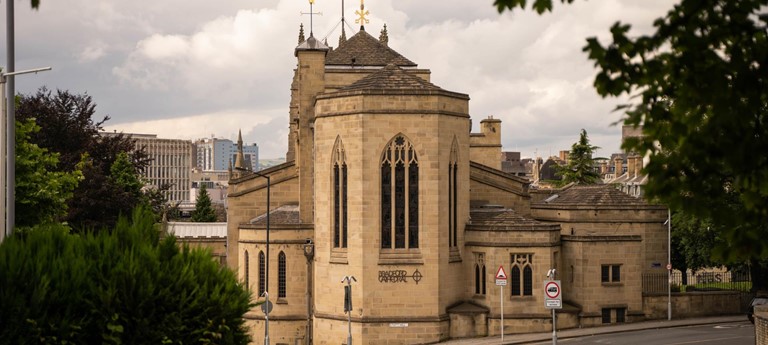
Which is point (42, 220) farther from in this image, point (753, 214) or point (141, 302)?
point (753, 214)

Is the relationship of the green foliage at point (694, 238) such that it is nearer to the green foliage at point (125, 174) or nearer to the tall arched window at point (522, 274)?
the tall arched window at point (522, 274)

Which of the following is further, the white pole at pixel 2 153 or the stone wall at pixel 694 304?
the stone wall at pixel 694 304

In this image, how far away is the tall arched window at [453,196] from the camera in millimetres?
42406

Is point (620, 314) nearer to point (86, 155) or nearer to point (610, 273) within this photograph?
point (610, 273)

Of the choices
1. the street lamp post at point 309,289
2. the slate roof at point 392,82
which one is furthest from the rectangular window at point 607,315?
the street lamp post at point 309,289

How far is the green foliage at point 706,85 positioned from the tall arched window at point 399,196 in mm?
30484

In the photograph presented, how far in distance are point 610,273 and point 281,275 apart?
13.3 meters

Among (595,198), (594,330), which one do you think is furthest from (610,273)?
A: (595,198)

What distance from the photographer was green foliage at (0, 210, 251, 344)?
13977mm

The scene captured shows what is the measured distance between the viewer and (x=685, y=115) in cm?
1123

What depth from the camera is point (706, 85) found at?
10039 mm

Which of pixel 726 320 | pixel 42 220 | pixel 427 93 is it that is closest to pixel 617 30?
pixel 42 220

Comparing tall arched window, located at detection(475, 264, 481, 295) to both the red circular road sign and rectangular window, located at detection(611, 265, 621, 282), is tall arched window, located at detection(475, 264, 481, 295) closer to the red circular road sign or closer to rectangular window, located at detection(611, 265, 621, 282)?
rectangular window, located at detection(611, 265, 621, 282)

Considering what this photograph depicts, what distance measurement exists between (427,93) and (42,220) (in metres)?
14.5
